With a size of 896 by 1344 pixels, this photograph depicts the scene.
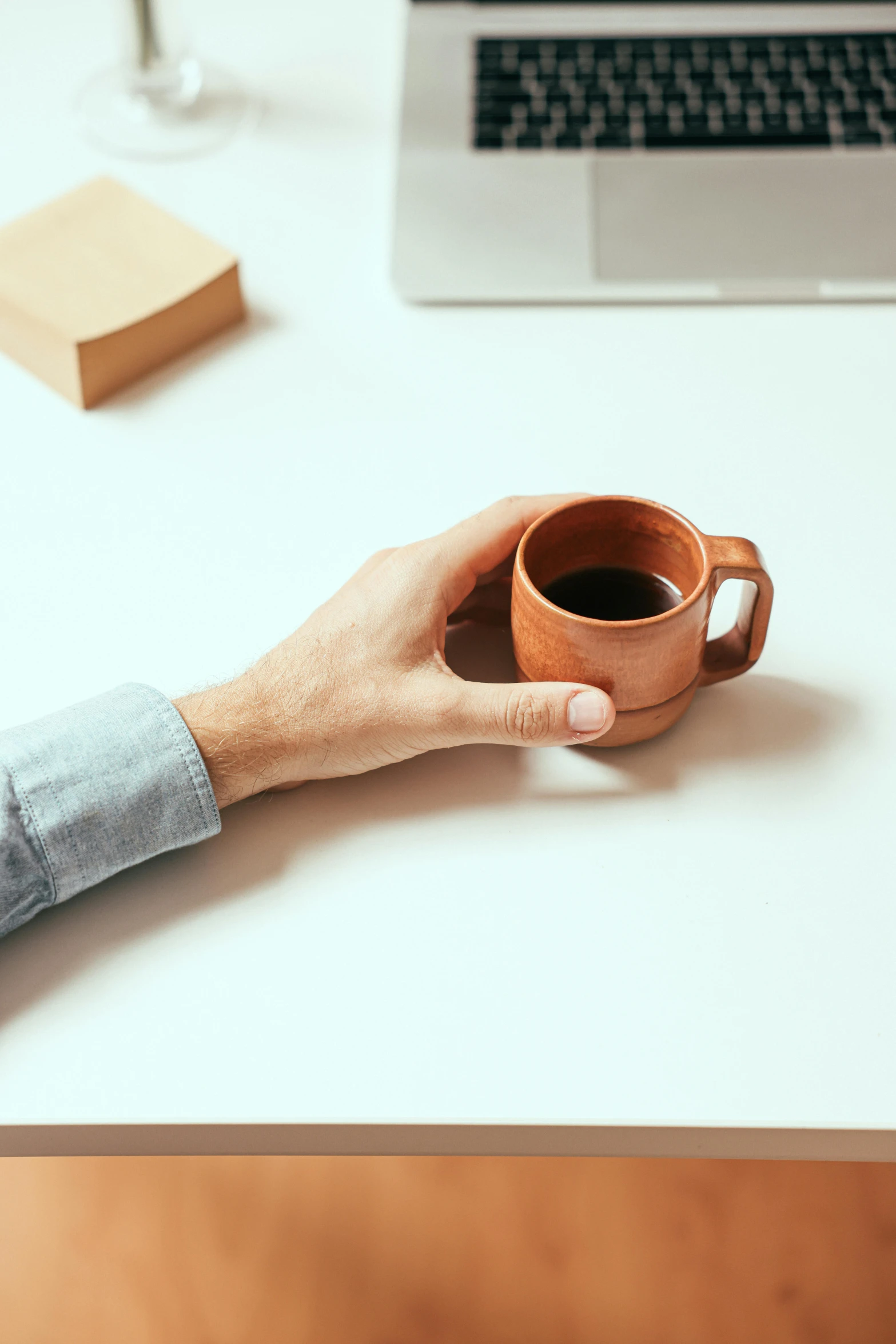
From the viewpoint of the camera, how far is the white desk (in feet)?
1.64

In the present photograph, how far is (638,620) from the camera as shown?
0.56 metres

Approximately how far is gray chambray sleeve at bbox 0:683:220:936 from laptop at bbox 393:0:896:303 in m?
0.46

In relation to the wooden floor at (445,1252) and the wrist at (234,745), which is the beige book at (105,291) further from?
the wooden floor at (445,1252)

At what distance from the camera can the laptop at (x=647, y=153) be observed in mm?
873

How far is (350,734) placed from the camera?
0.59 m

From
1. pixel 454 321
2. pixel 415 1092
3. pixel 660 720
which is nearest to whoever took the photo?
pixel 415 1092

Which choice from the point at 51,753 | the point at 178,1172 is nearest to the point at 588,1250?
the point at 178,1172

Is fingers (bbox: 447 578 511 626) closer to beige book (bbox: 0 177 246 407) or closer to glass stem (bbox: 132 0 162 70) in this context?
beige book (bbox: 0 177 246 407)

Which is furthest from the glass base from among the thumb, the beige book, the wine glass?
the thumb

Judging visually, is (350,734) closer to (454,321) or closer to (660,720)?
(660,720)

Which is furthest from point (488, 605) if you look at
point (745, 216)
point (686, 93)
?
point (686, 93)

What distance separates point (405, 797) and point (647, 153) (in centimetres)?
63

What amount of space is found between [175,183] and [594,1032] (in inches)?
31.4

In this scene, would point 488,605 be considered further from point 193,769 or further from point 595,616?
point 193,769
